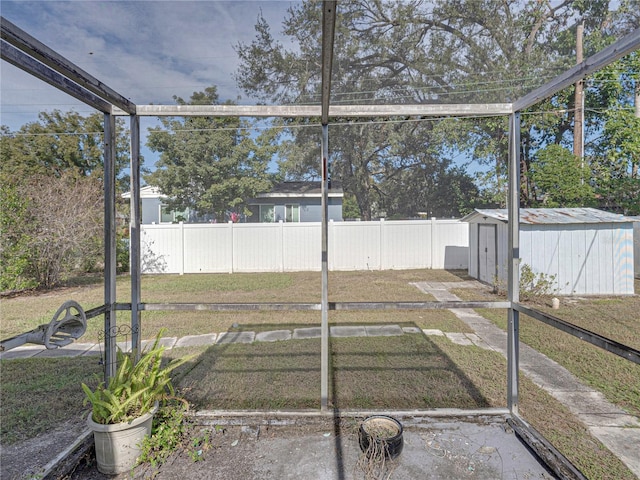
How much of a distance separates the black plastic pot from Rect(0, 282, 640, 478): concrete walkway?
4.22ft

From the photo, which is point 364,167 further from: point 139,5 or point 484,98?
point 139,5

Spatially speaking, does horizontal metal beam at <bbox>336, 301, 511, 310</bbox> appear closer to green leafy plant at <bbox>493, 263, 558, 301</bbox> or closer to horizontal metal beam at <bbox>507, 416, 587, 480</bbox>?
horizontal metal beam at <bbox>507, 416, 587, 480</bbox>

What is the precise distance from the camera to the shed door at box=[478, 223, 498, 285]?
7.22 meters

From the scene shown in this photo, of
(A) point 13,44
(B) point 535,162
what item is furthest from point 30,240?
(B) point 535,162

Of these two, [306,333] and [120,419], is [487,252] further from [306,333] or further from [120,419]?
[120,419]

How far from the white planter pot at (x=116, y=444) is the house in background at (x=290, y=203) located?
30.1ft

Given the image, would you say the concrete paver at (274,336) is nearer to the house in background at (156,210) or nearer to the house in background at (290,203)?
the house in background at (290,203)

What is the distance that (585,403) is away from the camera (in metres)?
2.62

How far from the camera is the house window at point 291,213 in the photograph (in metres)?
11.1

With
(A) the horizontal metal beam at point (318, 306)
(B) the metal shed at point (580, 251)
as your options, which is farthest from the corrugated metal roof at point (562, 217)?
(A) the horizontal metal beam at point (318, 306)

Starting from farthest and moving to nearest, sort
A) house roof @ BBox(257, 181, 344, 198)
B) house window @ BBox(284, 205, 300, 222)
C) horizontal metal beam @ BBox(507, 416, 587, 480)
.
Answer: house window @ BBox(284, 205, 300, 222)
house roof @ BBox(257, 181, 344, 198)
horizontal metal beam @ BBox(507, 416, 587, 480)

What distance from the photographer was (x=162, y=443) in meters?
1.89

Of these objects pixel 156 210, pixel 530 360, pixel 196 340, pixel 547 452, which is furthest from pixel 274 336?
pixel 156 210

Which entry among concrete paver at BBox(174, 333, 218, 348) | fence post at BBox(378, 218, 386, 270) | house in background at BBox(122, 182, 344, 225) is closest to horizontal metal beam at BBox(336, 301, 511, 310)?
concrete paver at BBox(174, 333, 218, 348)
